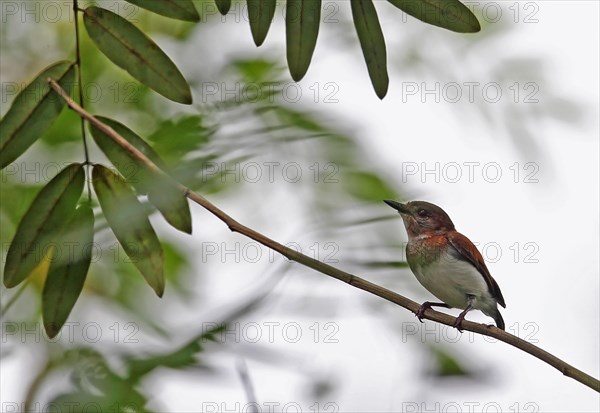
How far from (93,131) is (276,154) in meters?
0.64

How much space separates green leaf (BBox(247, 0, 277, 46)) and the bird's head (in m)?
1.01

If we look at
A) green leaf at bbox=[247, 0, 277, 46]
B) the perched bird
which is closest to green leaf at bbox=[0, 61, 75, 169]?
green leaf at bbox=[247, 0, 277, 46]

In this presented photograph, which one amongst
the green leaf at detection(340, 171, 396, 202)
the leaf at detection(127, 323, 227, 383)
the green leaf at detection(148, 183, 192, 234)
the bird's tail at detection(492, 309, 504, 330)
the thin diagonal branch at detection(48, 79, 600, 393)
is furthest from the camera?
the bird's tail at detection(492, 309, 504, 330)

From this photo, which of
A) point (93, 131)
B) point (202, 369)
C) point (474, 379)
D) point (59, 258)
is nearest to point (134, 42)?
point (93, 131)

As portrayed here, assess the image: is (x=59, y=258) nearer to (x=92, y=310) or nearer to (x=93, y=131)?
(x=93, y=131)

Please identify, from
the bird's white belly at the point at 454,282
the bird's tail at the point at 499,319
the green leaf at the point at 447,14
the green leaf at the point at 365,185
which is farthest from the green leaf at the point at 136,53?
the bird's tail at the point at 499,319

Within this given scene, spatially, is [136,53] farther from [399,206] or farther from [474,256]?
[474,256]

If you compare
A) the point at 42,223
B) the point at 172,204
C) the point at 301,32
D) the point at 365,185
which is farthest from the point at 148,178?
the point at 365,185

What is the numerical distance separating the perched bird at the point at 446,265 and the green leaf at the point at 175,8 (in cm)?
106

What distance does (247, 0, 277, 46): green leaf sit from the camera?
2061 millimetres

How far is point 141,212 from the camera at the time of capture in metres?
2.09

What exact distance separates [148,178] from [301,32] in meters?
0.50

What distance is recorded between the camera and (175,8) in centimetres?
203

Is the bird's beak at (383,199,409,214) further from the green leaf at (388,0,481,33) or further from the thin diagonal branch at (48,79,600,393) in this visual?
the thin diagonal branch at (48,79,600,393)
